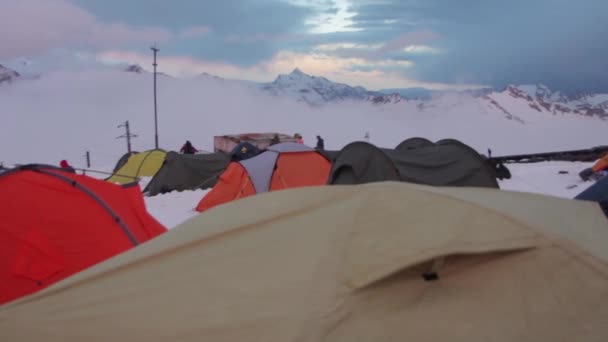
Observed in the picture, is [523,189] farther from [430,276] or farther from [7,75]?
[7,75]

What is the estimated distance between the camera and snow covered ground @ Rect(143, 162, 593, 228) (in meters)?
9.20

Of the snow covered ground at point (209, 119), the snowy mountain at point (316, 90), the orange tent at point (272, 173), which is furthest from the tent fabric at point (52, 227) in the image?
the snowy mountain at point (316, 90)

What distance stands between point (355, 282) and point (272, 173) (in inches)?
273

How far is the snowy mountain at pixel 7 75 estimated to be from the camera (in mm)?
97250

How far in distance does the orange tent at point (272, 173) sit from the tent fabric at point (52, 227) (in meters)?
3.82

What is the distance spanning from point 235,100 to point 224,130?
91.2ft

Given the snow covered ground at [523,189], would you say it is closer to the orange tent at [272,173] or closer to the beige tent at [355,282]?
the orange tent at [272,173]

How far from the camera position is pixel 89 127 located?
75.1 metres

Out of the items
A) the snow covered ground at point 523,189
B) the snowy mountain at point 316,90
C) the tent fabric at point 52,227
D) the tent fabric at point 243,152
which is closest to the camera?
the tent fabric at point 52,227

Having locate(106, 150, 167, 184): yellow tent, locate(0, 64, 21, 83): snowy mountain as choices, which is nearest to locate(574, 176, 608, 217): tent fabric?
locate(106, 150, 167, 184): yellow tent

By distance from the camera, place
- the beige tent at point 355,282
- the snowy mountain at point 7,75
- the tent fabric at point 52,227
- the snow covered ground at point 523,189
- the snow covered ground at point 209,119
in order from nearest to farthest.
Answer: the beige tent at point 355,282
the tent fabric at point 52,227
the snow covered ground at point 523,189
the snow covered ground at point 209,119
the snowy mountain at point 7,75

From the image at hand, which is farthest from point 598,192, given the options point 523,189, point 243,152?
point 243,152

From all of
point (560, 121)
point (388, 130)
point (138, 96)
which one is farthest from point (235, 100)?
point (560, 121)

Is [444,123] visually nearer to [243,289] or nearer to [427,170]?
[427,170]
